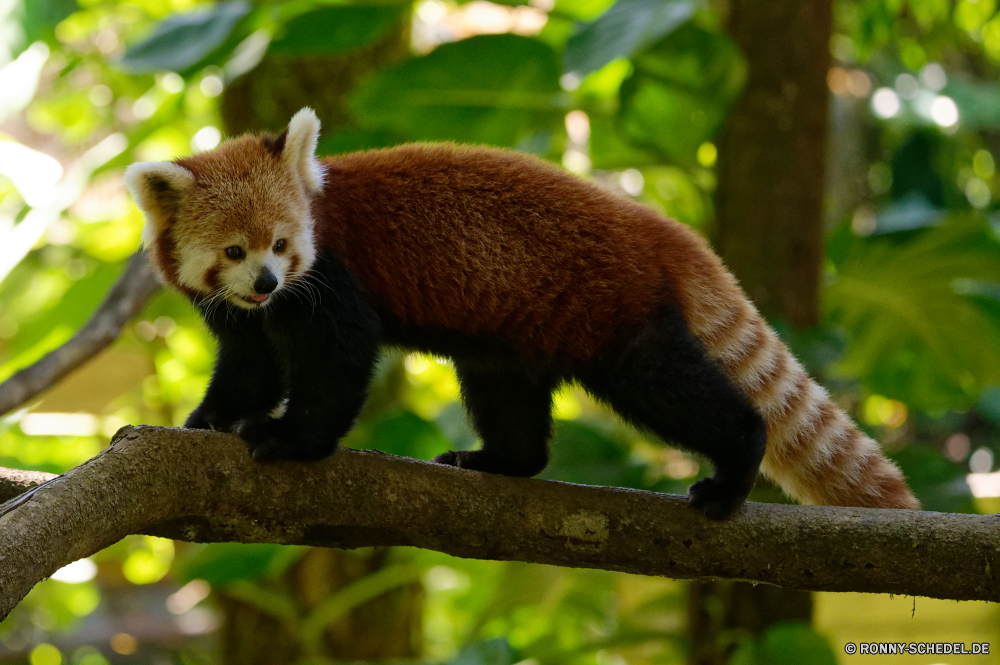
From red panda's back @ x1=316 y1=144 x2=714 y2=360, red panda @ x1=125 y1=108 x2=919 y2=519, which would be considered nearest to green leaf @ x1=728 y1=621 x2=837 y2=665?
red panda @ x1=125 y1=108 x2=919 y2=519

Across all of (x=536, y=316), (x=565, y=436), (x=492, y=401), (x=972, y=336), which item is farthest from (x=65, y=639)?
(x=972, y=336)

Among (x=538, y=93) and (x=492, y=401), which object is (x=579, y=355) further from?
(x=538, y=93)

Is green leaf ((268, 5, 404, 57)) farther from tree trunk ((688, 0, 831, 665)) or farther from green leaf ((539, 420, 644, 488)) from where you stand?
green leaf ((539, 420, 644, 488))

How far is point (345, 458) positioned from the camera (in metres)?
2.01

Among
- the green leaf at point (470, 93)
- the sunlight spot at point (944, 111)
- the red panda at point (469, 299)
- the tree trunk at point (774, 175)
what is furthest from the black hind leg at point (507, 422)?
the sunlight spot at point (944, 111)

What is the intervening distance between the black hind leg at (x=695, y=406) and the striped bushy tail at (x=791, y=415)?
0.49 ft

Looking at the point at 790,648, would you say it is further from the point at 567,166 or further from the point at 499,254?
the point at 567,166

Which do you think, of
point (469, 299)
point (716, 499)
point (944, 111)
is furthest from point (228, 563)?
point (944, 111)

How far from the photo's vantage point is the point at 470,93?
3.67 metres

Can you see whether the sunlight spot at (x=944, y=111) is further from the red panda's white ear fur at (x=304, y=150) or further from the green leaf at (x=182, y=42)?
the red panda's white ear fur at (x=304, y=150)

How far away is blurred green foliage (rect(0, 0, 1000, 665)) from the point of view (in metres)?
3.23

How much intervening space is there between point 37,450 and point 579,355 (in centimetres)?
461

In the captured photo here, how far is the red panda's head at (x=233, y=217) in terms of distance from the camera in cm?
200

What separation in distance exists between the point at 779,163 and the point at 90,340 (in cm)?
271
